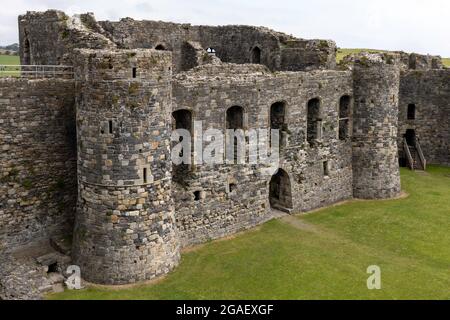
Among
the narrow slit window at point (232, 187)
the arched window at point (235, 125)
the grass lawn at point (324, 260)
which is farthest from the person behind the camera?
the narrow slit window at point (232, 187)

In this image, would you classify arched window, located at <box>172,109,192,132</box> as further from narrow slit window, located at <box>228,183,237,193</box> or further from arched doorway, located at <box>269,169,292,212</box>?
arched doorway, located at <box>269,169,292,212</box>

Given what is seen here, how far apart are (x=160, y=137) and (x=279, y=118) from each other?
8260 mm

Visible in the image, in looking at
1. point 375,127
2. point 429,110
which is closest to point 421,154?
point 429,110

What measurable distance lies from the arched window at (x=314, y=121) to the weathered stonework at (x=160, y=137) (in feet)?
0.21

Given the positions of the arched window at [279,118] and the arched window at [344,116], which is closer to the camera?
the arched window at [279,118]

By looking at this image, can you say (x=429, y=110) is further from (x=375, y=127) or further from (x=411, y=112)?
(x=375, y=127)

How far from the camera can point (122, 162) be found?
18750 mm

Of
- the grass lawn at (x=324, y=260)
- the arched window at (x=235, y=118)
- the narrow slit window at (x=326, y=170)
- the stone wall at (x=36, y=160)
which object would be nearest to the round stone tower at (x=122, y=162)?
the grass lawn at (x=324, y=260)

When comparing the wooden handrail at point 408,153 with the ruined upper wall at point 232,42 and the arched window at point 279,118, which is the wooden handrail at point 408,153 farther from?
the arched window at point 279,118

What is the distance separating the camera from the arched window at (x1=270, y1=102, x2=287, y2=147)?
85.3 ft

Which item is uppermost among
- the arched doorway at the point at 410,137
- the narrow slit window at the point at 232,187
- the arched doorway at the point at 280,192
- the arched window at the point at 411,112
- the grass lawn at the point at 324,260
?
the arched window at the point at 411,112

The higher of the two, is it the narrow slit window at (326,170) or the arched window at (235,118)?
the arched window at (235,118)

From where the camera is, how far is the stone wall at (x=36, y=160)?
1992 centimetres

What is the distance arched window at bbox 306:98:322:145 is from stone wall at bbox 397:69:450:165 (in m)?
12.7
